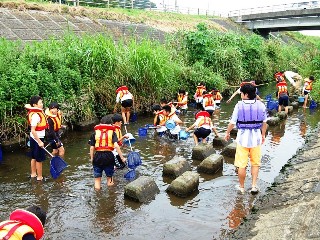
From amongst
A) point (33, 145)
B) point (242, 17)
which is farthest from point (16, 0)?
point (242, 17)

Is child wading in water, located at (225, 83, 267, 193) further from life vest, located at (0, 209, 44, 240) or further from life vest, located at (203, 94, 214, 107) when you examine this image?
life vest, located at (203, 94, 214, 107)

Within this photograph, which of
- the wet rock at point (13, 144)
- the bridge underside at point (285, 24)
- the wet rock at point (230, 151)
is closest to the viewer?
the wet rock at point (230, 151)

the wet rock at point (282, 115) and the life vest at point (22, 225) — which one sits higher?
the life vest at point (22, 225)

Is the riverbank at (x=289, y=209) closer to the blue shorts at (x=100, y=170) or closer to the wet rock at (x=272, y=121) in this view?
the blue shorts at (x=100, y=170)

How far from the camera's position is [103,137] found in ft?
22.2

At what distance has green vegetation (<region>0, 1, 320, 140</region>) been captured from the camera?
9789 millimetres

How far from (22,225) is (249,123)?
4587mm

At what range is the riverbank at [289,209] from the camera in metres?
4.99

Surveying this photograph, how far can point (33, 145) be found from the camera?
7461 mm

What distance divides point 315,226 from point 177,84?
38.3ft

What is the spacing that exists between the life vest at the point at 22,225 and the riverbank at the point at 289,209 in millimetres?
3210

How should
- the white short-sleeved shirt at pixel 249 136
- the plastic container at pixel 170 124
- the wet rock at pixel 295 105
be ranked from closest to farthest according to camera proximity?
the white short-sleeved shirt at pixel 249 136
the plastic container at pixel 170 124
the wet rock at pixel 295 105

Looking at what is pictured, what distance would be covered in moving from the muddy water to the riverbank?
0.32 metres

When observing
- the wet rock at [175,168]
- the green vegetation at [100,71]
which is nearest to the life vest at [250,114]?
the wet rock at [175,168]
